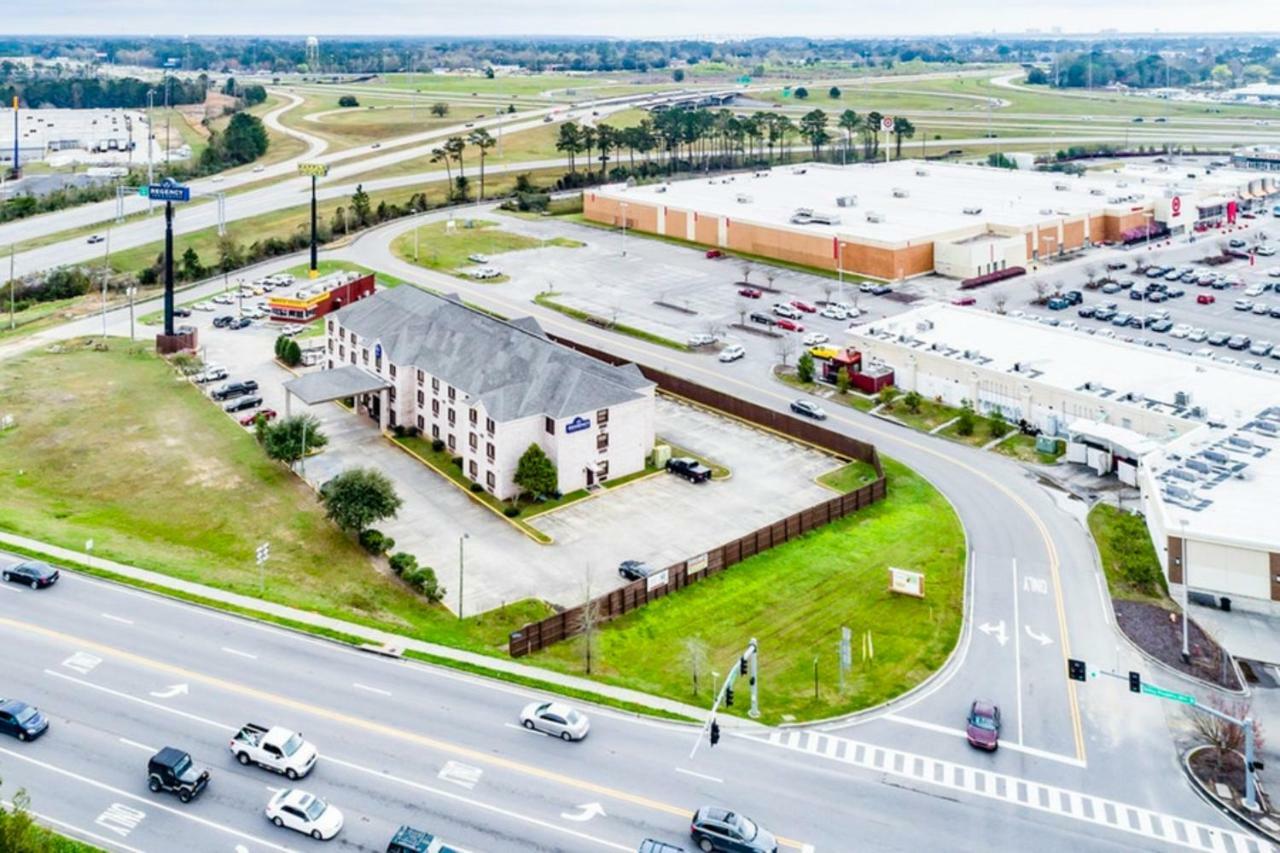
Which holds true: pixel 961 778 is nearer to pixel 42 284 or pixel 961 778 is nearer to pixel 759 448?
pixel 759 448

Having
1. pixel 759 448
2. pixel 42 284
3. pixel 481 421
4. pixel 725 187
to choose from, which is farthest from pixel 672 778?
pixel 725 187

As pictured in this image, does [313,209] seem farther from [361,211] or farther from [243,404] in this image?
[243,404]

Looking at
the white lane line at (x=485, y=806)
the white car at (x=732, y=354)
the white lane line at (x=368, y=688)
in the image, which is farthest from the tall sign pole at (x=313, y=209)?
the white lane line at (x=485, y=806)

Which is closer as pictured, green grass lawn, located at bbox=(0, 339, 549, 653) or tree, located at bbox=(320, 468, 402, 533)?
green grass lawn, located at bbox=(0, 339, 549, 653)

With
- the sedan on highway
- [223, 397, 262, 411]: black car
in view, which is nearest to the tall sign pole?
[223, 397, 262, 411]: black car

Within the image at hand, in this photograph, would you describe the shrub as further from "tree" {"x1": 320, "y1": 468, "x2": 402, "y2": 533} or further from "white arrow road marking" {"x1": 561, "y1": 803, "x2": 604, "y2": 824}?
"white arrow road marking" {"x1": 561, "y1": 803, "x2": 604, "y2": 824}

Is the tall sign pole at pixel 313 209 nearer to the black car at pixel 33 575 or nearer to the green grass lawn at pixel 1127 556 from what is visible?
the black car at pixel 33 575
